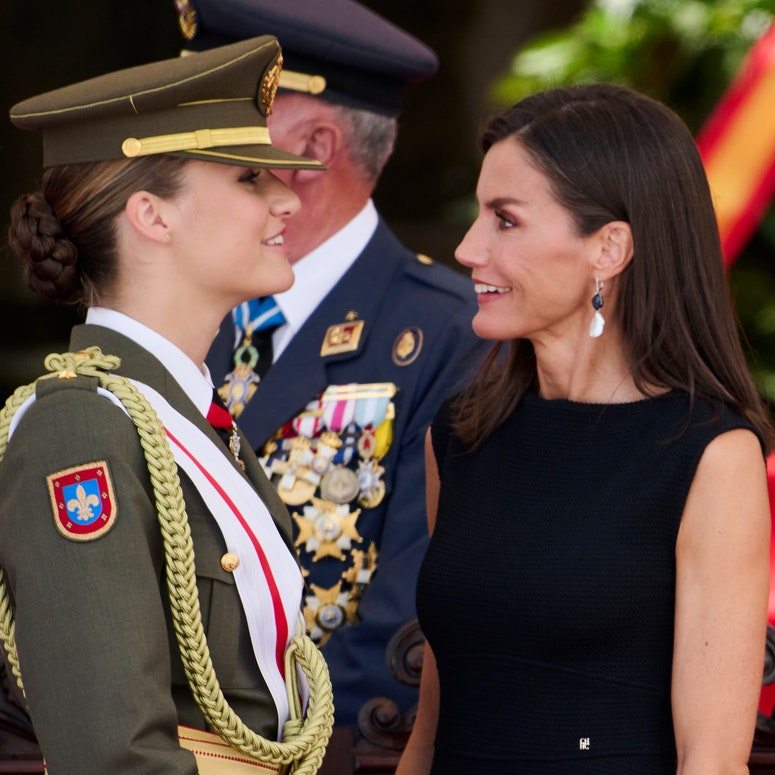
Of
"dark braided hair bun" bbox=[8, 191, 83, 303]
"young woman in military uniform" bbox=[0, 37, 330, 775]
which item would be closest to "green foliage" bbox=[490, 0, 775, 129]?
"young woman in military uniform" bbox=[0, 37, 330, 775]

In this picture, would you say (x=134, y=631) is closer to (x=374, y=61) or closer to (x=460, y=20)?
(x=374, y=61)

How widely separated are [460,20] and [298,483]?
2318mm

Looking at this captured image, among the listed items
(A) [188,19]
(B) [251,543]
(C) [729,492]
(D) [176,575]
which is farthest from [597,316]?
(A) [188,19]

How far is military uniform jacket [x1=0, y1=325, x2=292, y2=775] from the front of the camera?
1.57 meters

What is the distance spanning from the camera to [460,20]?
14.9 feet

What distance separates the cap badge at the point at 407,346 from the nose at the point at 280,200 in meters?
0.74

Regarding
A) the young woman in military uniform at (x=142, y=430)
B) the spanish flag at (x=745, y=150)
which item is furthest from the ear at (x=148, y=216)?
the spanish flag at (x=745, y=150)

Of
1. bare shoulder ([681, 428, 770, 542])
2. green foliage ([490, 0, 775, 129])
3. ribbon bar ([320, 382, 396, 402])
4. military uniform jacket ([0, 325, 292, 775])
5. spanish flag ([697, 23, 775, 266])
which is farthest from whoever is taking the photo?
green foliage ([490, 0, 775, 129])

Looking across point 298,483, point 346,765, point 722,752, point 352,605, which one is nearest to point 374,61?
point 298,483

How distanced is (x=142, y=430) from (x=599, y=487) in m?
0.65

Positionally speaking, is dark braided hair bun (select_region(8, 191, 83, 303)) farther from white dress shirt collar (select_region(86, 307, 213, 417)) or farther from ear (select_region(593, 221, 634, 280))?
ear (select_region(593, 221, 634, 280))

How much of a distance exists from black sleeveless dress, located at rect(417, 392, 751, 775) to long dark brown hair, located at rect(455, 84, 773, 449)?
0.19ft

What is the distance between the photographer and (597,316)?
205 centimetres

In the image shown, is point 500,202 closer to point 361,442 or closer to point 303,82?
point 361,442
